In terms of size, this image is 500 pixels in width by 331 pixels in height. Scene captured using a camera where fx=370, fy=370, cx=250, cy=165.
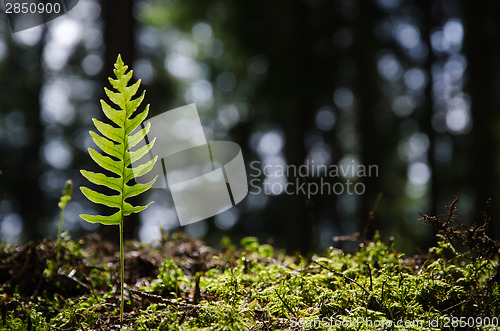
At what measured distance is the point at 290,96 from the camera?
8102 mm

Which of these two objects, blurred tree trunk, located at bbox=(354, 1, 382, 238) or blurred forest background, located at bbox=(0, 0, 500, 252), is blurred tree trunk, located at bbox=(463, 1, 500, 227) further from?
blurred tree trunk, located at bbox=(354, 1, 382, 238)

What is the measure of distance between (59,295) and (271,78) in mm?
6996

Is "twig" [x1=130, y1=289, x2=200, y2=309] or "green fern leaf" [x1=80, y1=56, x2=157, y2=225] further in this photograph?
"twig" [x1=130, y1=289, x2=200, y2=309]

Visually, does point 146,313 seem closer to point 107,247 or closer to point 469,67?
point 107,247

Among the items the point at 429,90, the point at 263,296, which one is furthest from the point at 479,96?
the point at 263,296

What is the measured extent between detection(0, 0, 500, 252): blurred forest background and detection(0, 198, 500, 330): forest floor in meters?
0.75

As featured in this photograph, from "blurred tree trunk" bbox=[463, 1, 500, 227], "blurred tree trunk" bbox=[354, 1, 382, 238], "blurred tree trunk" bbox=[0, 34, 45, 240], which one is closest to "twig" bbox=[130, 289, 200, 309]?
"blurred tree trunk" bbox=[463, 1, 500, 227]

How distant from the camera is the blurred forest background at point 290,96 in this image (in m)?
7.42

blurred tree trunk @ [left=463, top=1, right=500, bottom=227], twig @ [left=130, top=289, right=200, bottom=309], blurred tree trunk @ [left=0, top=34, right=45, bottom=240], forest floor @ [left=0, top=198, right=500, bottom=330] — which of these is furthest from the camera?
blurred tree trunk @ [left=0, top=34, right=45, bottom=240]

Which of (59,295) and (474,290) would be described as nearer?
(474,290)

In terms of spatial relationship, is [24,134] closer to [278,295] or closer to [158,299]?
[158,299]

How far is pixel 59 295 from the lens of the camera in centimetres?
177

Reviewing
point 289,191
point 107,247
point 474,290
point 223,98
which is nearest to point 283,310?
point 474,290

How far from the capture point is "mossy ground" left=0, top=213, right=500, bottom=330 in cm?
127
